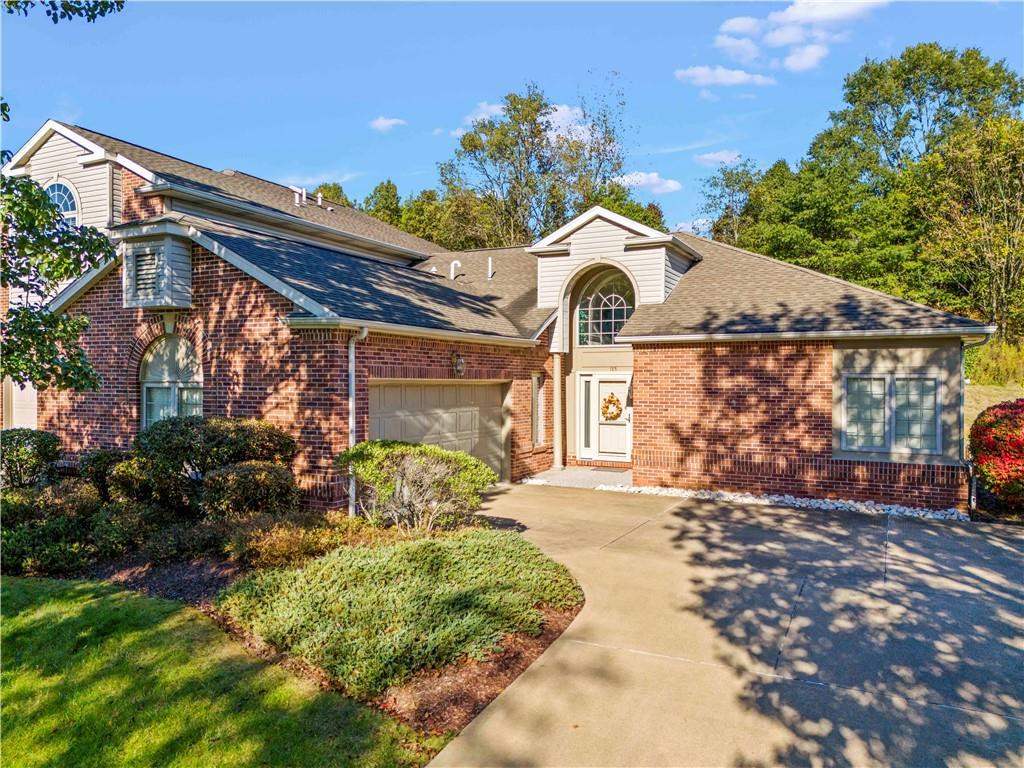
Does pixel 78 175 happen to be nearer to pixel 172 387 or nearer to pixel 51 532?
pixel 172 387

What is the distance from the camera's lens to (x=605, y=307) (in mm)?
15359

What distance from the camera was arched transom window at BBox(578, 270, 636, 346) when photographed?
597 inches

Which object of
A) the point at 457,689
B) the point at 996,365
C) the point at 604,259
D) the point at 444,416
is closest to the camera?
the point at 457,689

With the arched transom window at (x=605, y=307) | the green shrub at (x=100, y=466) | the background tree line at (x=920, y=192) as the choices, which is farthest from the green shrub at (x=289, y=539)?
the background tree line at (x=920, y=192)

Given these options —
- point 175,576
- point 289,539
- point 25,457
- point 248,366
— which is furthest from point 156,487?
point 25,457

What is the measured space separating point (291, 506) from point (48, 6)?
6702 mm

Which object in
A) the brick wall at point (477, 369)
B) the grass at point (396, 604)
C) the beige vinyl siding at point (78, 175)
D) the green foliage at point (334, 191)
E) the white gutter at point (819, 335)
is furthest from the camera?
the green foliage at point (334, 191)

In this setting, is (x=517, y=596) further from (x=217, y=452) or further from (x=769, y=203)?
(x=769, y=203)

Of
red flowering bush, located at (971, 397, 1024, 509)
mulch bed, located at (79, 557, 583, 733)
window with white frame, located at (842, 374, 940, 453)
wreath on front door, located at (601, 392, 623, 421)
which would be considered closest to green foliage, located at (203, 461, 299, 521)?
mulch bed, located at (79, 557, 583, 733)

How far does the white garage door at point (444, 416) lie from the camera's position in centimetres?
1045

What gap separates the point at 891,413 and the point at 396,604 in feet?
31.5

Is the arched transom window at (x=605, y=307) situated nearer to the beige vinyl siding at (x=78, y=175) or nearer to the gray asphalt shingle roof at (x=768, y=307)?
the gray asphalt shingle roof at (x=768, y=307)

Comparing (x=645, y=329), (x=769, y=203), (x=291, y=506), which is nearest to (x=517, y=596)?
(x=291, y=506)

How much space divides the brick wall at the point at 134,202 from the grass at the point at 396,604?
36.3ft
